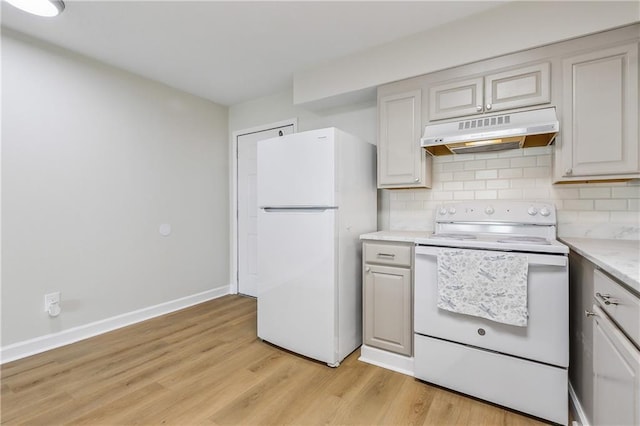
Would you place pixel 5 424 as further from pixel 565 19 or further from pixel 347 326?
pixel 565 19

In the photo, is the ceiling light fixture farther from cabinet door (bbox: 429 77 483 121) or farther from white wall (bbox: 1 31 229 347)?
cabinet door (bbox: 429 77 483 121)

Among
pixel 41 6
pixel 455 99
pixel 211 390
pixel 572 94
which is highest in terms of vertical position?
pixel 41 6

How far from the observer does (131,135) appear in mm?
2967

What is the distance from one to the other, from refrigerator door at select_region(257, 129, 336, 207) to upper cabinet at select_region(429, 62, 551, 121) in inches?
33.7

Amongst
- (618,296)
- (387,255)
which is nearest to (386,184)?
(387,255)

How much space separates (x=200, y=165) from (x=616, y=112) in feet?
12.1

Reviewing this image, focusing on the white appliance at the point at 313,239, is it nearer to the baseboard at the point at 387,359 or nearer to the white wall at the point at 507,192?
the baseboard at the point at 387,359

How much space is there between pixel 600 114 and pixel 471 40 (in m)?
0.92

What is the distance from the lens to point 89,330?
2648 mm

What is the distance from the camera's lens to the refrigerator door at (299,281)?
2158mm

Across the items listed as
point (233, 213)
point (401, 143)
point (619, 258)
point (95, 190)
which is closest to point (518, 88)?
point (401, 143)

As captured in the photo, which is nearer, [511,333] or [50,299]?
[511,333]

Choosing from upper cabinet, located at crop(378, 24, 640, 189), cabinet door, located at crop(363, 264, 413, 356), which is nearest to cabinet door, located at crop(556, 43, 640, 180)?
upper cabinet, located at crop(378, 24, 640, 189)

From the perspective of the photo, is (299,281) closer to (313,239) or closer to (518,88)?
(313,239)
